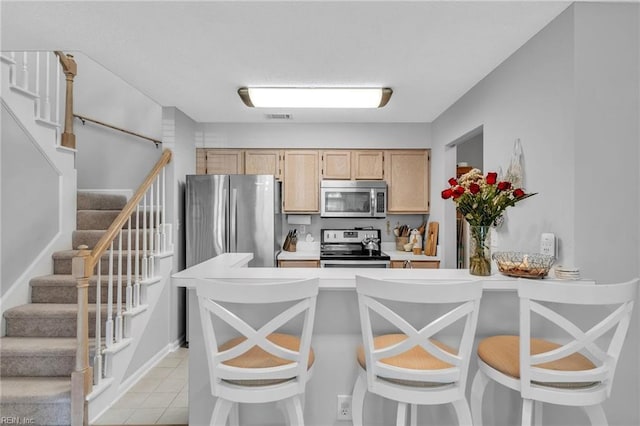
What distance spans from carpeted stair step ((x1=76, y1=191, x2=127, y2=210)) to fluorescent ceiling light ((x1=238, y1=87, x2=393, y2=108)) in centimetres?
211

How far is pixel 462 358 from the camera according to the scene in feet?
4.36

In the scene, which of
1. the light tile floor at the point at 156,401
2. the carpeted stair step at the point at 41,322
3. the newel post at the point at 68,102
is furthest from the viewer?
the newel post at the point at 68,102

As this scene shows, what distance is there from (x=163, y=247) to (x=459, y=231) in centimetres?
333

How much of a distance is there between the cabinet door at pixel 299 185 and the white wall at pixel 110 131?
67.7 inches

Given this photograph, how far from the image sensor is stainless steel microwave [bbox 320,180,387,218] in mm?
4035

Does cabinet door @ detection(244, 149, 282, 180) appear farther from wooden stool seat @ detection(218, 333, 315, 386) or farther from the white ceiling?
wooden stool seat @ detection(218, 333, 315, 386)

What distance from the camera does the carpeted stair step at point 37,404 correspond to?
220cm

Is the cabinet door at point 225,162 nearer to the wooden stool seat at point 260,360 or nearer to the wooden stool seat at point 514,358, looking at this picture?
the wooden stool seat at point 260,360

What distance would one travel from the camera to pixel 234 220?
3.62 m

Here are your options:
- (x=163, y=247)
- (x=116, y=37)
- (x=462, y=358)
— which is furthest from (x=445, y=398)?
(x=163, y=247)

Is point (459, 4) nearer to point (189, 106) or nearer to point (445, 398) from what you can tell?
point (445, 398)

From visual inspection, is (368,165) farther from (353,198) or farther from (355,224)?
(355,224)

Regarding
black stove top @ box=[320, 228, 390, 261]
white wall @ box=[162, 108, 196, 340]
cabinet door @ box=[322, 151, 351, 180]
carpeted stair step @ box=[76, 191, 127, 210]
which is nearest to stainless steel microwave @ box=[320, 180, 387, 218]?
cabinet door @ box=[322, 151, 351, 180]

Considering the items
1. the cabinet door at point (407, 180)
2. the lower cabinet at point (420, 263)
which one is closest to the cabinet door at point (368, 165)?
the cabinet door at point (407, 180)
